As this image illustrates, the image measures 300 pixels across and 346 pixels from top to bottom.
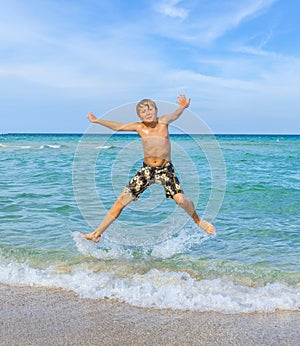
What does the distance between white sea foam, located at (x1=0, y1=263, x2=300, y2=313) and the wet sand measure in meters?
0.17

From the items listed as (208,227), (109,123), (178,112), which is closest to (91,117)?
(109,123)

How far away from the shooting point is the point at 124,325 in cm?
420

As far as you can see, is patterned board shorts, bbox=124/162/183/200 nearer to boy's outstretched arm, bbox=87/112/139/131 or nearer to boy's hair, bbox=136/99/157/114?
boy's outstretched arm, bbox=87/112/139/131

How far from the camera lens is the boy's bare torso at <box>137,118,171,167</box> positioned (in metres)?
5.96

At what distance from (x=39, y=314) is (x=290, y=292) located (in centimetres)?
288

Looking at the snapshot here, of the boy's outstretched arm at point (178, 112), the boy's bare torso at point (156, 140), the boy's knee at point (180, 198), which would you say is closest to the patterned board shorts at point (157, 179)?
Answer: the boy's knee at point (180, 198)

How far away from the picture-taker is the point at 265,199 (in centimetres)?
1145

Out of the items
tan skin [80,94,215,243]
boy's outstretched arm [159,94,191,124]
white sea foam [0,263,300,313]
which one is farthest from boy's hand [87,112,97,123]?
white sea foam [0,263,300,313]

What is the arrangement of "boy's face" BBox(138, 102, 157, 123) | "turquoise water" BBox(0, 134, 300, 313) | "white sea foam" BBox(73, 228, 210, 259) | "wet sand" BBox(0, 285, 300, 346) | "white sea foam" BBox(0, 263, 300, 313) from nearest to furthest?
"wet sand" BBox(0, 285, 300, 346), "white sea foam" BBox(0, 263, 300, 313), "turquoise water" BBox(0, 134, 300, 313), "boy's face" BBox(138, 102, 157, 123), "white sea foam" BBox(73, 228, 210, 259)

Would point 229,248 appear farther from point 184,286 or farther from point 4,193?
point 4,193

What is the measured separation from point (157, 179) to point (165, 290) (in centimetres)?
168

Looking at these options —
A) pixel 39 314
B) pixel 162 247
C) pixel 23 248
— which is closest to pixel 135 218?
pixel 162 247

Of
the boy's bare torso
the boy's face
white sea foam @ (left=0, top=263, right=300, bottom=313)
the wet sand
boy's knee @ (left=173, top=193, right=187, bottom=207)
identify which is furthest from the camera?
boy's knee @ (left=173, top=193, right=187, bottom=207)

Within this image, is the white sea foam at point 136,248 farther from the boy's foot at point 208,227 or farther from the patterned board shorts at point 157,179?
the patterned board shorts at point 157,179
